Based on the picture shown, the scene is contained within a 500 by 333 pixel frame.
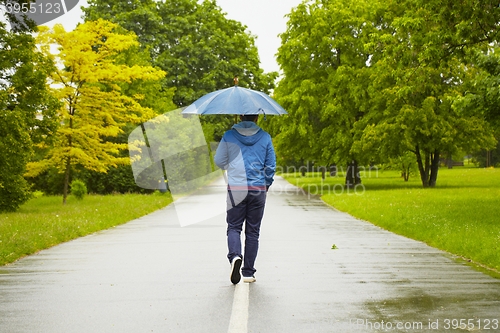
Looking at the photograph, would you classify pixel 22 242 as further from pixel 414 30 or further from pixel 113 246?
pixel 414 30

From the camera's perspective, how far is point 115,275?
27.3 feet

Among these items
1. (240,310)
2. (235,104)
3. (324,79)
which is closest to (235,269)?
(240,310)

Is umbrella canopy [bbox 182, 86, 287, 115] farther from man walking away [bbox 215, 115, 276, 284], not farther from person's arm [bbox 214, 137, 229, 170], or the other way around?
person's arm [bbox 214, 137, 229, 170]

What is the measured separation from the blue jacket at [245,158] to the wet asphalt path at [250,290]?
1218mm

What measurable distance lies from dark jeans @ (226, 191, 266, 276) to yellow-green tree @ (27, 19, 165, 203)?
16.2 meters

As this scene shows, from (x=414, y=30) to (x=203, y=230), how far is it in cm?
854

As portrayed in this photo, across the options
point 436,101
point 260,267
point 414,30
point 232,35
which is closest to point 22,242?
point 260,267

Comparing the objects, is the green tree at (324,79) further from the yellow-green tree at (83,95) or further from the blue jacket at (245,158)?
the blue jacket at (245,158)

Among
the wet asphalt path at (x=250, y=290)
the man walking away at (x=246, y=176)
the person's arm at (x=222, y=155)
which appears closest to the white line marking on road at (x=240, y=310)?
the wet asphalt path at (x=250, y=290)

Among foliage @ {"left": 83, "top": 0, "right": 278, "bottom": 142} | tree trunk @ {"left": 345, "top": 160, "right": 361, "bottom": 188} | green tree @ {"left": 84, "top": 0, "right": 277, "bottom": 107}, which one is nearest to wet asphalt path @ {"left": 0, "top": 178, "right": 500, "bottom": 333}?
tree trunk @ {"left": 345, "top": 160, "right": 361, "bottom": 188}

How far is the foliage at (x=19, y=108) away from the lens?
1761cm

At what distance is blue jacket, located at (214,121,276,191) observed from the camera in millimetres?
7535

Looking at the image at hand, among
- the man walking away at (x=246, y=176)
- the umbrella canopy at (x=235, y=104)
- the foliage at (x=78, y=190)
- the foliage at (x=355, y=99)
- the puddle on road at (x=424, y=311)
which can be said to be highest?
the foliage at (x=355, y=99)

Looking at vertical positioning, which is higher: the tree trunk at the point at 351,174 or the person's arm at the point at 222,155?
the person's arm at the point at 222,155
